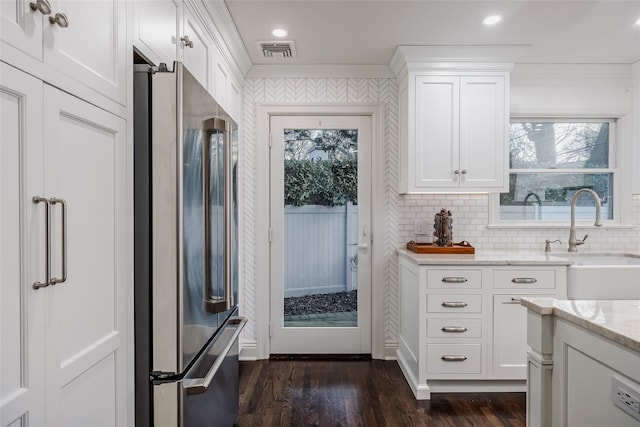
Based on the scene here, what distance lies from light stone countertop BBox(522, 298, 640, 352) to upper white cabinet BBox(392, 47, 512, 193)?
1.70 m

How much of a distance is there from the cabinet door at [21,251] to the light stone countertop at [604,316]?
4.55 ft

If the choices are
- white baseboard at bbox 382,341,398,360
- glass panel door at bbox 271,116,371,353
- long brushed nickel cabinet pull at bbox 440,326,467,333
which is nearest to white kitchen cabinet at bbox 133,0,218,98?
glass panel door at bbox 271,116,371,353

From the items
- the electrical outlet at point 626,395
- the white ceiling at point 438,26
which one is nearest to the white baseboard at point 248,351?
the white ceiling at point 438,26

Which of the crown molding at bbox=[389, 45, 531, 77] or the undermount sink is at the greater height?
the crown molding at bbox=[389, 45, 531, 77]

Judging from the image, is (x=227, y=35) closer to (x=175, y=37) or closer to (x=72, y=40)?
(x=175, y=37)

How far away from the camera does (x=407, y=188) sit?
10.0ft

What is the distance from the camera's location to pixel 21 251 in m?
0.87

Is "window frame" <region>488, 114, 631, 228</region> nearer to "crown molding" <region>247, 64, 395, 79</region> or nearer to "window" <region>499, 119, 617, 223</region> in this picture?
"window" <region>499, 119, 617, 223</region>

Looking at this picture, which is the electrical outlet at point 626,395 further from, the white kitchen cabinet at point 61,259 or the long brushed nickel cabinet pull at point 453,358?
the long brushed nickel cabinet pull at point 453,358

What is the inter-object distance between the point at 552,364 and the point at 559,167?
8.64 feet

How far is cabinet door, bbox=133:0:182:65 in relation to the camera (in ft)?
4.75

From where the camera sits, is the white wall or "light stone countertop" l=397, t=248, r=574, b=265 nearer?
"light stone countertop" l=397, t=248, r=574, b=265

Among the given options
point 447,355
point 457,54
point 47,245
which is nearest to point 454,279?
point 447,355

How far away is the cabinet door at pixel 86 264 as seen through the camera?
98 cm
